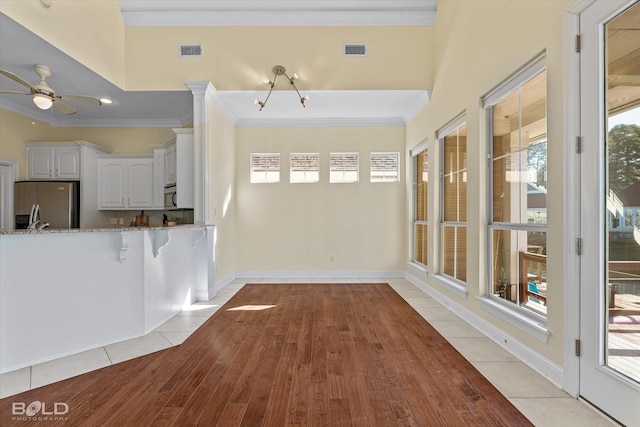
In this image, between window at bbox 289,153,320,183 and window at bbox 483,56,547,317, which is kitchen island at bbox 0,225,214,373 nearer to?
→ window at bbox 289,153,320,183

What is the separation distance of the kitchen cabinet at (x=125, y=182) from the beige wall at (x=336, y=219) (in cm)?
182

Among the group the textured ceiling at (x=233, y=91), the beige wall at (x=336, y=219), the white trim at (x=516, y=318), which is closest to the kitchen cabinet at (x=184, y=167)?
the textured ceiling at (x=233, y=91)

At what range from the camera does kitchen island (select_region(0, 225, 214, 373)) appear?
2391 millimetres

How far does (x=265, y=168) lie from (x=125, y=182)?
103 inches

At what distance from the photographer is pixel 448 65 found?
397 cm

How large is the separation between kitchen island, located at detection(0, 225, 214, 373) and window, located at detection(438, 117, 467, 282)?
11.4 ft

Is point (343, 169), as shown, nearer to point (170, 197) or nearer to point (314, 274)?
point (314, 274)

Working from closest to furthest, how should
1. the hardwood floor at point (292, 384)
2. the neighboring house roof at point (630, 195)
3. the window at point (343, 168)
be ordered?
the neighboring house roof at point (630, 195) < the hardwood floor at point (292, 384) < the window at point (343, 168)

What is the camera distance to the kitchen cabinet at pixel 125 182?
575 cm

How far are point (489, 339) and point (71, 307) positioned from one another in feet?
12.5

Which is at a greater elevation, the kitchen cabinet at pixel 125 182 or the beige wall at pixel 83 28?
the beige wall at pixel 83 28

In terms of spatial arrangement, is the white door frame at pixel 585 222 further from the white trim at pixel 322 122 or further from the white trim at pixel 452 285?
the white trim at pixel 322 122

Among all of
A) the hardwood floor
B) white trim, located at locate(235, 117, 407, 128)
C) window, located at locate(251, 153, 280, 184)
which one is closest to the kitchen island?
the hardwood floor

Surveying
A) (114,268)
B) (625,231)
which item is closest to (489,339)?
(625,231)
